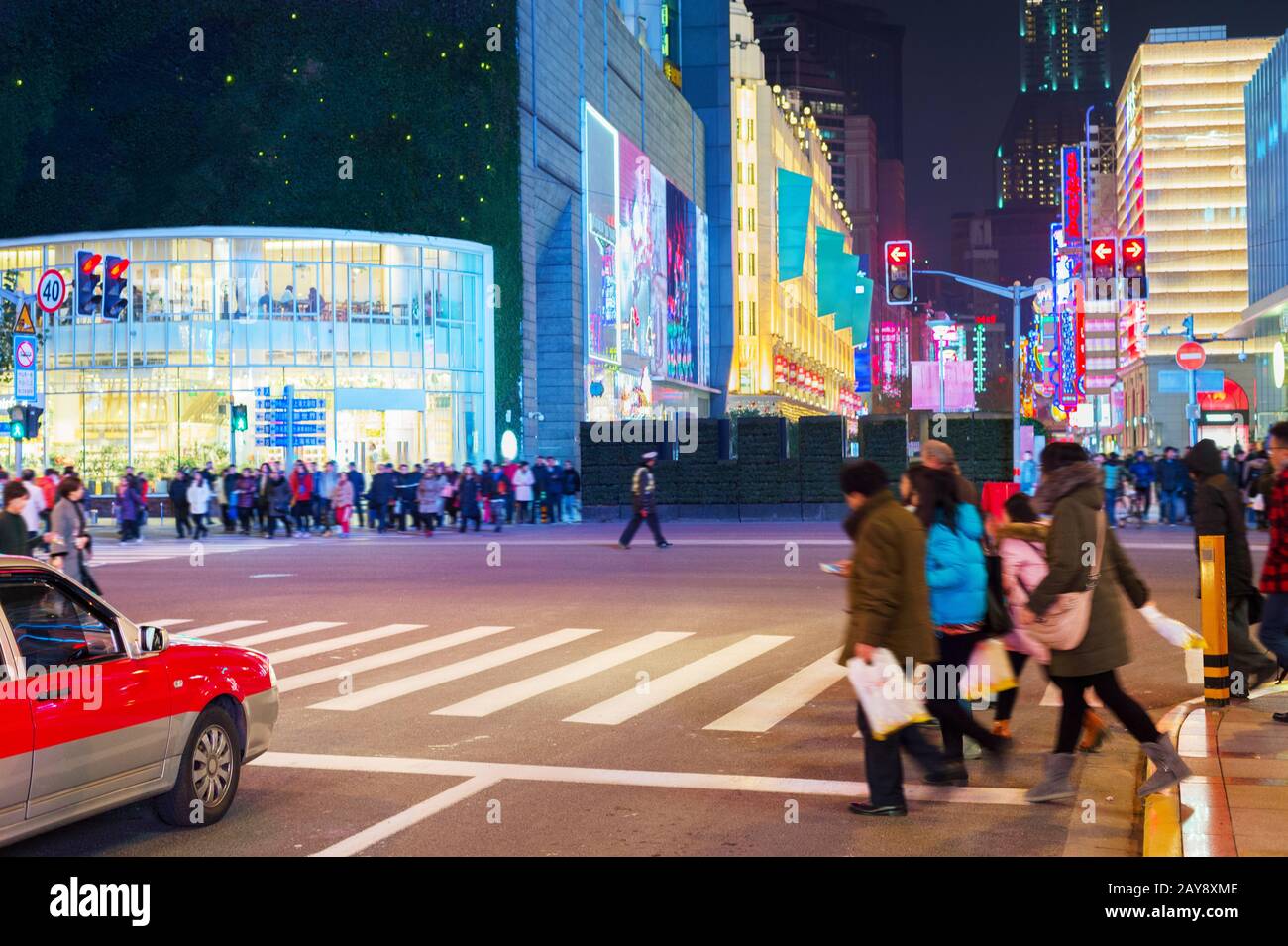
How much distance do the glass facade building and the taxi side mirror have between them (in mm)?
43160

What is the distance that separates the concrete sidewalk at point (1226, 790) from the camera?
610cm

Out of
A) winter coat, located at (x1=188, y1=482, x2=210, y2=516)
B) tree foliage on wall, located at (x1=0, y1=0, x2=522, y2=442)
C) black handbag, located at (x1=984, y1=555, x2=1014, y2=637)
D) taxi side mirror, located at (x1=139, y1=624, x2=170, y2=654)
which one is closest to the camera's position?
taxi side mirror, located at (x1=139, y1=624, x2=170, y2=654)

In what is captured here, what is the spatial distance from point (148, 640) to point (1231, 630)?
776cm

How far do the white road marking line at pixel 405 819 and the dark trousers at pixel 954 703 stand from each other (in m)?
2.55

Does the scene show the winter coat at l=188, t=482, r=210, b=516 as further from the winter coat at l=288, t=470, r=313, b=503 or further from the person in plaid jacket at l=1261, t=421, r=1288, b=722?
the person in plaid jacket at l=1261, t=421, r=1288, b=722

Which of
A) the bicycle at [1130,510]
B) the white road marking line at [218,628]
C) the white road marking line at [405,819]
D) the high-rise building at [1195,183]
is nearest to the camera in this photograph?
the white road marking line at [405,819]


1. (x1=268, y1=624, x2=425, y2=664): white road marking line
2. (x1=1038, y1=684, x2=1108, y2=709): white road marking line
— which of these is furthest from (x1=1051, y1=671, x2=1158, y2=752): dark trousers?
(x1=268, y1=624, x2=425, y2=664): white road marking line

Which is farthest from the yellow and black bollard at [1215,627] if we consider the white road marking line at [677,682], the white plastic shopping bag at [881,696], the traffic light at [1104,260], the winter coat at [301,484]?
the winter coat at [301,484]

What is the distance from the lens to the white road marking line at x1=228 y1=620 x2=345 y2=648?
14000mm

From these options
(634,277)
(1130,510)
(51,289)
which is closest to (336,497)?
(51,289)

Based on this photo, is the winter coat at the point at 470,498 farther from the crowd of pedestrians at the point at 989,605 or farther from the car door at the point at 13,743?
the car door at the point at 13,743

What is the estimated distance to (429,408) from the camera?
5378 cm

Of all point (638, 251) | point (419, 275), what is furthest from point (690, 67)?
point (419, 275)
